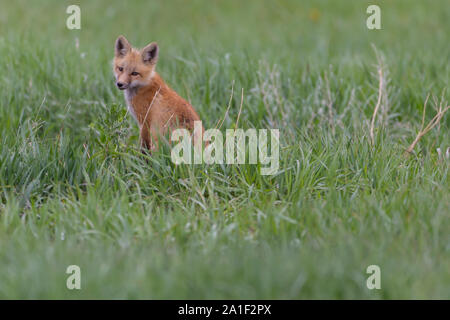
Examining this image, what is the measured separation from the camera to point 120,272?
351 centimetres

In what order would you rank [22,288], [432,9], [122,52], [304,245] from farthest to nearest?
[432,9] < [122,52] < [304,245] < [22,288]

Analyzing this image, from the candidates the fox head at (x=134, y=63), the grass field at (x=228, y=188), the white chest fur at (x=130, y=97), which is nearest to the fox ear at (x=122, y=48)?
the fox head at (x=134, y=63)

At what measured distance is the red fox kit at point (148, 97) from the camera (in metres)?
5.34

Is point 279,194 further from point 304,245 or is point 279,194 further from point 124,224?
point 124,224

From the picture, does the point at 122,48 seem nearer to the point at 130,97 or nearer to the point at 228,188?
the point at 130,97

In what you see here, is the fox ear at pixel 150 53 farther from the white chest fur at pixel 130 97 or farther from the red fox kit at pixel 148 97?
the white chest fur at pixel 130 97

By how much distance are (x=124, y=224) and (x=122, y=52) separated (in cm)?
217

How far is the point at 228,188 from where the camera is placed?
477 centimetres

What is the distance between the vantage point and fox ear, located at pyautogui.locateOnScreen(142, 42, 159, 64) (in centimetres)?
555

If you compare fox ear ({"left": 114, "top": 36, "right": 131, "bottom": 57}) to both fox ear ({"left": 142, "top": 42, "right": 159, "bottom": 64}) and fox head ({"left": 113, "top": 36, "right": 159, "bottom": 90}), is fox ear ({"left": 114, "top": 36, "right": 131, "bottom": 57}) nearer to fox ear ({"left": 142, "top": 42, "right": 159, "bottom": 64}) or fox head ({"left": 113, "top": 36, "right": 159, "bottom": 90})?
fox head ({"left": 113, "top": 36, "right": 159, "bottom": 90})

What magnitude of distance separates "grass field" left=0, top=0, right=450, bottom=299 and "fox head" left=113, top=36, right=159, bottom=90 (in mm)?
536

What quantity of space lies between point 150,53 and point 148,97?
43 cm

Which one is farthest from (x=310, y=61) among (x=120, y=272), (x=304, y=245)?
(x=120, y=272)

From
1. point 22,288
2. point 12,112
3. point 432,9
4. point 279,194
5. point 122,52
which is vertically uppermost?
point 432,9
